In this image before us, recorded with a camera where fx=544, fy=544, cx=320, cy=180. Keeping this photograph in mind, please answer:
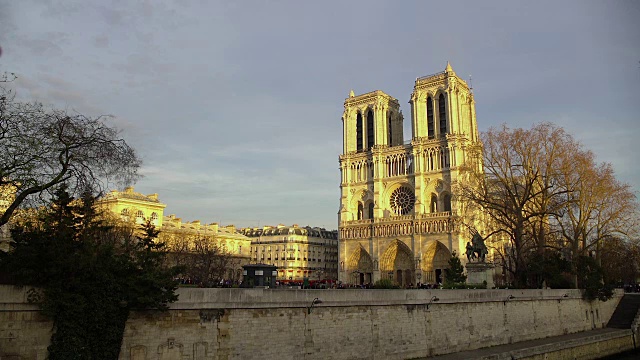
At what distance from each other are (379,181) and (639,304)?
37.0 metres

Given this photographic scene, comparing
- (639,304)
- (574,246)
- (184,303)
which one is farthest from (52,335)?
(639,304)

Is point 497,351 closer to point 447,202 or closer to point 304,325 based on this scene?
point 304,325

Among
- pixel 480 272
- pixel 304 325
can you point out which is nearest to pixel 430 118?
pixel 480 272

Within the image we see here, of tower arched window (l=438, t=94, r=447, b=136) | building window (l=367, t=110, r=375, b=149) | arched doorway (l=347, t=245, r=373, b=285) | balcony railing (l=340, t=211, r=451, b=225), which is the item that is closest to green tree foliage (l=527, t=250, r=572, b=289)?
balcony railing (l=340, t=211, r=451, b=225)

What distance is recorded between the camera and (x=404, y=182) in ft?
235

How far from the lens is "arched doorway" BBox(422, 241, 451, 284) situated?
66.1 m

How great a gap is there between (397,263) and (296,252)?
25.0 metres

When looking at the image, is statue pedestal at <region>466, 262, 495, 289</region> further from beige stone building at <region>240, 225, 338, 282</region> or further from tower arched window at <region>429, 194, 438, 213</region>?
beige stone building at <region>240, 225, 338, 282</region>

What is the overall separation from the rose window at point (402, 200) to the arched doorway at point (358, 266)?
7125mm

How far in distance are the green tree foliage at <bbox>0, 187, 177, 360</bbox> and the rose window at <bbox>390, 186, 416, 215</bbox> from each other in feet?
188

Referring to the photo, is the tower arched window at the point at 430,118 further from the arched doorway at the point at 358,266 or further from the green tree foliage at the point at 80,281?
the green tree foliage at the point at 80,281

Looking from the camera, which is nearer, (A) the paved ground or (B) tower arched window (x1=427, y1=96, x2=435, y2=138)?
(A) the paved ground

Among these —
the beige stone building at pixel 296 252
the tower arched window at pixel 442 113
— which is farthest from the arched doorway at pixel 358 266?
the tower arched window at pixel 442 113

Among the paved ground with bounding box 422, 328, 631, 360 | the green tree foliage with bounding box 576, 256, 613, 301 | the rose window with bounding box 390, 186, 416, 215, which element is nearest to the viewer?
the paved ground with bounding box 422, 328, 631, 360
